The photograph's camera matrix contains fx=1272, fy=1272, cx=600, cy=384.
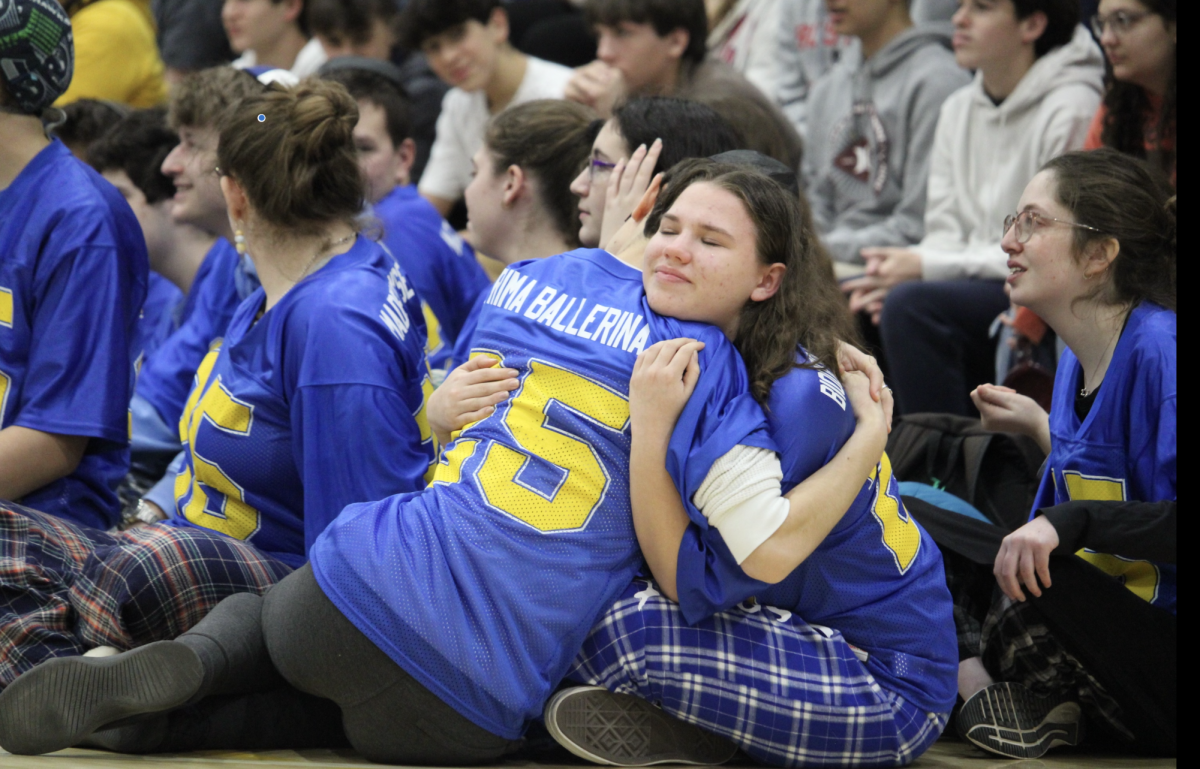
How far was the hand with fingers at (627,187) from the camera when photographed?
2523 millimetres

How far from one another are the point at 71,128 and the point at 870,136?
8.61 ft

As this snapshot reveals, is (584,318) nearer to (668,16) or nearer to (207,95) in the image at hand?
(207,95)

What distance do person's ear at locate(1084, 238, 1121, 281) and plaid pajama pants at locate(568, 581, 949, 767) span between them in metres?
0.92

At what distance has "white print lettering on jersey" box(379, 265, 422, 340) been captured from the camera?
8.13ft

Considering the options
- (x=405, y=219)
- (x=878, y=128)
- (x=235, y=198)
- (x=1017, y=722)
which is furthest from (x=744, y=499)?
(x=878, y=128)

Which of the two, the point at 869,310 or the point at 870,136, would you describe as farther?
the point at 870,136

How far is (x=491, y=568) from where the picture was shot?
193cm

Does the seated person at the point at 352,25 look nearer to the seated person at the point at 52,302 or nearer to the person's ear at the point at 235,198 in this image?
the seated person at the point at 52,302

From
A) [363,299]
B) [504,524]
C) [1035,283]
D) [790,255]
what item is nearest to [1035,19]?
[1035,283]

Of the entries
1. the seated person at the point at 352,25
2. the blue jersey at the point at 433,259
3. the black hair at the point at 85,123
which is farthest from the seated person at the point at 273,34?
the blue jersey at the point at 433,259

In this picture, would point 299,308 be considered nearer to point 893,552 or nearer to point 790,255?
point 790,255

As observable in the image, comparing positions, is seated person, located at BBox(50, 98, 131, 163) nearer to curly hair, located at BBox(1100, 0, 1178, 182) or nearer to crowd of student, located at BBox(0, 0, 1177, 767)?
crowd of student, located at BBox(0, 0, 1177, 767)

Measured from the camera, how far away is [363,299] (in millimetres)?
2457

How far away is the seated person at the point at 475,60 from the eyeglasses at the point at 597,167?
1.89 meters
